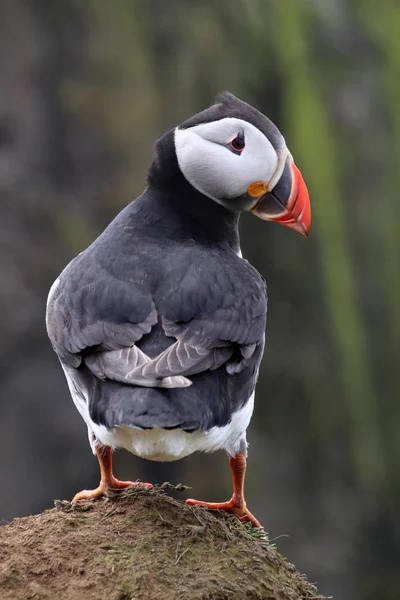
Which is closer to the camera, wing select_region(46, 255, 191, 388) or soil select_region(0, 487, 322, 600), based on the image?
soil select_region(0, 487, 322, 600)

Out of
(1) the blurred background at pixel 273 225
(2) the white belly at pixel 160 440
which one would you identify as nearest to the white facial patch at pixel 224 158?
(2) the white belly at pixel 160 440

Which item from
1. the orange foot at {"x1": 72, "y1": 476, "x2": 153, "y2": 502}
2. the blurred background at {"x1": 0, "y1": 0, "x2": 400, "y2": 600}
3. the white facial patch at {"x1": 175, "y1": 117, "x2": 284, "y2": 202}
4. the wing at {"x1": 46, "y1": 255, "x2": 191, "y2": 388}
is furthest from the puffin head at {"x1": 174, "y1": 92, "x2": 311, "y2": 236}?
the blurred background at {"x1": 0, "y1": 0, "x2": 400, "y2": 600}

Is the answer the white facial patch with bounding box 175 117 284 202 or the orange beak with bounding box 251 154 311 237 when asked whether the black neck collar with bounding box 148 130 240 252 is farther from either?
the orange beak with bounding box 251 154 311 237

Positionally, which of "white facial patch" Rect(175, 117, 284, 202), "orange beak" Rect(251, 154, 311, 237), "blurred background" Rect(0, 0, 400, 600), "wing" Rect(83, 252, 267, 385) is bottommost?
"blurred background" Rect(0, 0, 400, 600)

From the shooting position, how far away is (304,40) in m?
9.76

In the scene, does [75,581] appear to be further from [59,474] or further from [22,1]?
[22,1]

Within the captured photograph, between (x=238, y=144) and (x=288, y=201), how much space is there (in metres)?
0.38

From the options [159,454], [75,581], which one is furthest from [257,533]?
[75,581]

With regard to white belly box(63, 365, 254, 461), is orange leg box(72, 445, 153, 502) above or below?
below

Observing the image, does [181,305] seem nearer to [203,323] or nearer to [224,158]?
[203,323]

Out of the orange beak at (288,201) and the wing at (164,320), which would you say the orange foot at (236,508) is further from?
the orange beak at (288,201)

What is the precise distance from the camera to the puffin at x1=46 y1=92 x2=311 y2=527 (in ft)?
11.6

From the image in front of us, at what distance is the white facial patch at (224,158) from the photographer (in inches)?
174

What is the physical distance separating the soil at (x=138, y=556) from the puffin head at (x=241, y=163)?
1.46 m
